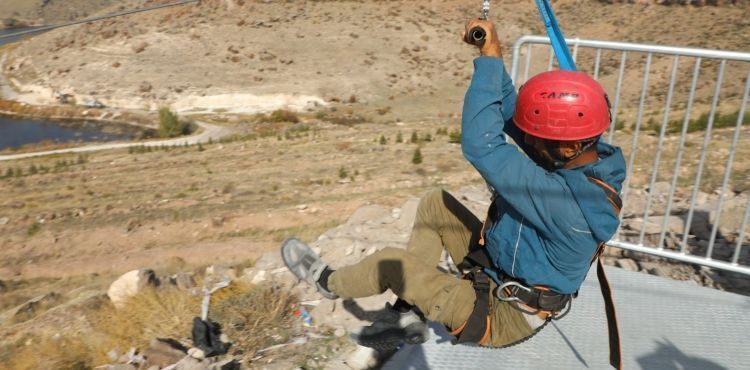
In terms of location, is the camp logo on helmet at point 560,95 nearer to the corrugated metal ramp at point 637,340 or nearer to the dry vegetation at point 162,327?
the corrugated metal ramp at point 637,340

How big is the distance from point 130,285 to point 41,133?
96.4ft

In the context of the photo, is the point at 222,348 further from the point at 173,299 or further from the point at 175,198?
the point at 175,198

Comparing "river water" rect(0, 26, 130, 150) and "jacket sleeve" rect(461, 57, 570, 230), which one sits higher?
"jacket sleeve" rect(461, 57, 570, 230)

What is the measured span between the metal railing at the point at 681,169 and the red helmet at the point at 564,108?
2.00 metres

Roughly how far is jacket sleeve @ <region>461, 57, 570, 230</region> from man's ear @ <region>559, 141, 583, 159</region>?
0.55 feet

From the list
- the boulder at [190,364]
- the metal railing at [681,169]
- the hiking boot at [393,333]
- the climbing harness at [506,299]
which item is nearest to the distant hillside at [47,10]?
the metal railing at [681,169]

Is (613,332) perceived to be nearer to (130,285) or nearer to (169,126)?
(130,285)

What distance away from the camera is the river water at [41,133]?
28.8 metres

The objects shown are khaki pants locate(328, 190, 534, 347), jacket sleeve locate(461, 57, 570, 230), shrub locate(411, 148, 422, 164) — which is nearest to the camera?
jacket sleeve locate(461, 57, 570, 230)

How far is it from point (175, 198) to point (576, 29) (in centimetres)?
3675

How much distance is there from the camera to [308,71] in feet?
112

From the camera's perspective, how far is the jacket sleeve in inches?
107

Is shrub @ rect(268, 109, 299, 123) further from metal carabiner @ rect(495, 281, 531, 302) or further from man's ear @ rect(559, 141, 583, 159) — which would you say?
man's ear @ rect(559, 141, 583, 159)

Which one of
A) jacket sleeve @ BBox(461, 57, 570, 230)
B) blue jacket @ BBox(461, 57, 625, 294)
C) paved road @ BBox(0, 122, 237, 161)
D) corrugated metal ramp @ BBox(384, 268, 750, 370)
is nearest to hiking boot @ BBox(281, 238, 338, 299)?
corrugated metal ramp @ BBox(384, 268, 750, 370)
